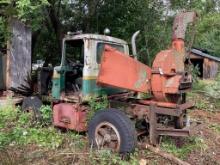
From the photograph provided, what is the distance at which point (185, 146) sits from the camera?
7.77 meters

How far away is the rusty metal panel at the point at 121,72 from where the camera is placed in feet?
23.1

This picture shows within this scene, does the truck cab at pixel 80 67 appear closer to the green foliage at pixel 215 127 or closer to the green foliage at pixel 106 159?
the green foliage at pixel 106 159

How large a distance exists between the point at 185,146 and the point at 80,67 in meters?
3.05

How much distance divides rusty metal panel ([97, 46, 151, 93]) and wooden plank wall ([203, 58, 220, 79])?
1031 inches

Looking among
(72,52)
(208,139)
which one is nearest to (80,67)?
(72,52)

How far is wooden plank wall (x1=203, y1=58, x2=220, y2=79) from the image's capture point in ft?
106

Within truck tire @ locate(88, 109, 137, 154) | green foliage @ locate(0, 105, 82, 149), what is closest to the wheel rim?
truck tire @ locate(88, 109, 137, 154)

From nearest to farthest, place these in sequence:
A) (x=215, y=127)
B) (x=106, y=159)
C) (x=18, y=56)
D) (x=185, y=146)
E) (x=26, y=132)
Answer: (x=106, y=159) → (x=185, y=146) → (x=26, y=132) → (x=215, y=127) → (x=18, y=56)

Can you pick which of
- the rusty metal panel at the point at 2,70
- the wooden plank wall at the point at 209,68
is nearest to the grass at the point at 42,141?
the rusty metal panel at the point at 2,70

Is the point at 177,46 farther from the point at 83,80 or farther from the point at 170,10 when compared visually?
the point at 170,10

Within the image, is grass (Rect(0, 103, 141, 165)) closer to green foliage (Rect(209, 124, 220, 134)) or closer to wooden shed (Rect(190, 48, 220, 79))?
green foliage (Rect(209, 124, 220, 134))

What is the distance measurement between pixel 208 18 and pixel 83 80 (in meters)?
18.4

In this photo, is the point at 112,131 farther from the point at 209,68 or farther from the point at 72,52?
the point at 209,68

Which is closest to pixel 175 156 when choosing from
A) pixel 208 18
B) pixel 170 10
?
pixel 170 10
